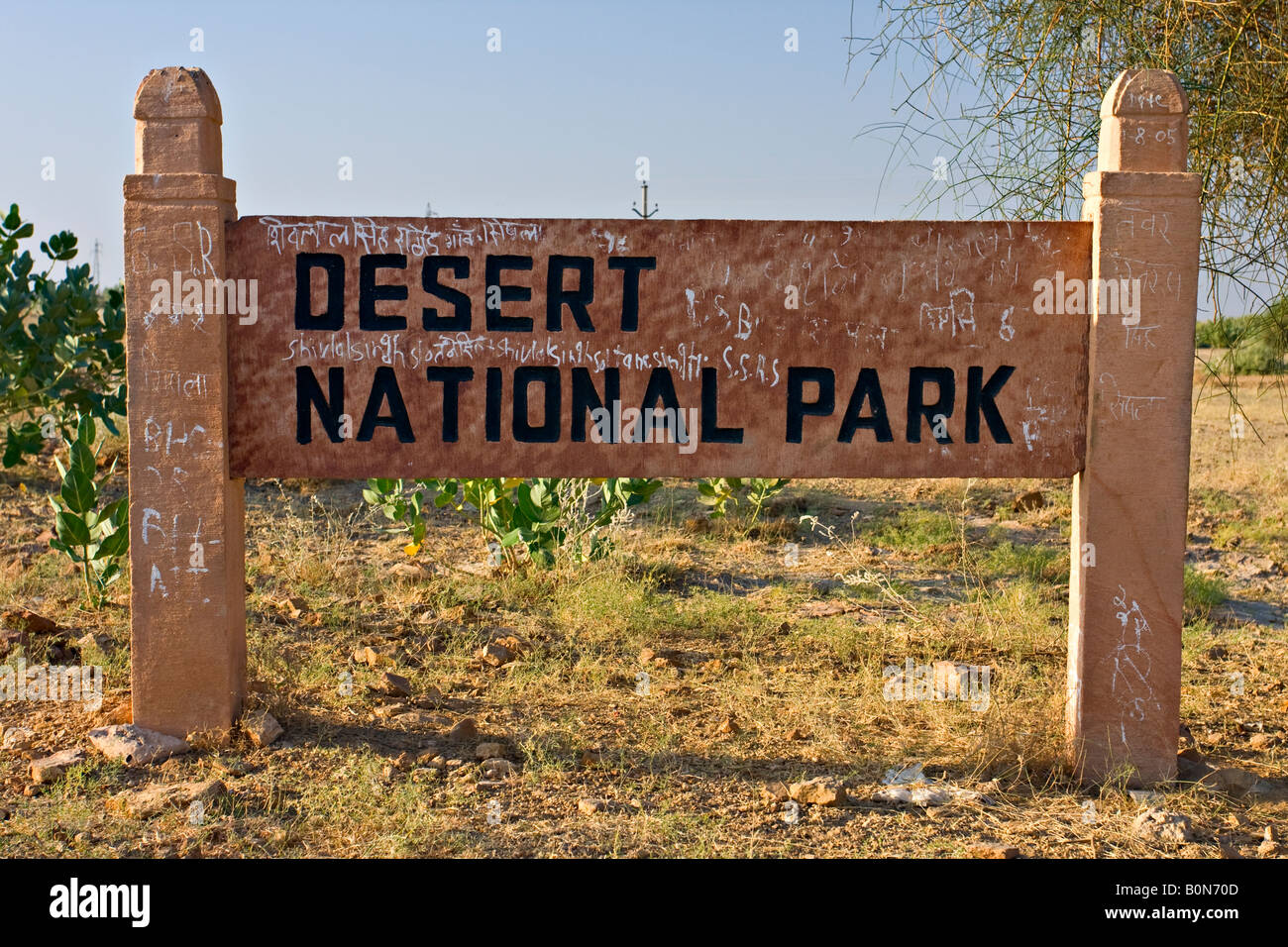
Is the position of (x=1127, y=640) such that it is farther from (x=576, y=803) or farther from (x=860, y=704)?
(x=576, y=803)

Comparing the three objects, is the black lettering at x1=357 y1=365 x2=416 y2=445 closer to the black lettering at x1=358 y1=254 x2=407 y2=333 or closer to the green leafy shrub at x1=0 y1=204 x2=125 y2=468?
the black lettering at x1=358 y1=254 x2=407 y2=333

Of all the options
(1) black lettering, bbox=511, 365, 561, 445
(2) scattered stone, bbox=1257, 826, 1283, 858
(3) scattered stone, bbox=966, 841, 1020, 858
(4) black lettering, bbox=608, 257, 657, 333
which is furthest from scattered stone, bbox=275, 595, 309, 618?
(2) scattered stone, bbox=1257, 826, 1283, 858

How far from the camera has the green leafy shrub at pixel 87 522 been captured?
557cm

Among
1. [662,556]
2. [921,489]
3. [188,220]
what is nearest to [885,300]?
[188,220]

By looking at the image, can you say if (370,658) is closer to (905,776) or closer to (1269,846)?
(905,776)

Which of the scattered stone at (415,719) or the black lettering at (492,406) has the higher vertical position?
the black lettering at (492,406)

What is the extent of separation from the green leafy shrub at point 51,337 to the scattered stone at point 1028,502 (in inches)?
269

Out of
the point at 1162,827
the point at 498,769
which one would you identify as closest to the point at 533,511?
the point at 498,769

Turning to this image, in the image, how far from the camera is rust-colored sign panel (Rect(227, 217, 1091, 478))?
13.6 feet

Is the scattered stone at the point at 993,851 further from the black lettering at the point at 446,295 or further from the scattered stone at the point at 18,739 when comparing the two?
the scattered stone at the point at 18,739

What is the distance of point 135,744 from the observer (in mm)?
4074

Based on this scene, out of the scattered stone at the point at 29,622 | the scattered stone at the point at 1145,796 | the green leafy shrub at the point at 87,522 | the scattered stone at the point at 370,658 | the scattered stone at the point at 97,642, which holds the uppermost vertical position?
the green leafy shrub at the point at 87,522

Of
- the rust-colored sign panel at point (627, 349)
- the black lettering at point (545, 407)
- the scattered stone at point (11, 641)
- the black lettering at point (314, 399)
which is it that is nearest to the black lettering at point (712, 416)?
the rust-colored sign panel at point (627, 349)

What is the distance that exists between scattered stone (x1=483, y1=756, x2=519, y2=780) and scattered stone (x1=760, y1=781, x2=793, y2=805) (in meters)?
0.91
